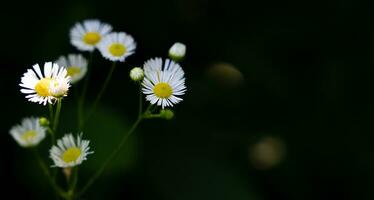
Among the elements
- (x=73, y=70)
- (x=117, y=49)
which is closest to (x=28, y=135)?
(x=73, y=70)

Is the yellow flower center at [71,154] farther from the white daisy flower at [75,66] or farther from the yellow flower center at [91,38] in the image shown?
the yellow flower center at [91,38]

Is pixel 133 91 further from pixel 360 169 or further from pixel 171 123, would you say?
pixel 360 169

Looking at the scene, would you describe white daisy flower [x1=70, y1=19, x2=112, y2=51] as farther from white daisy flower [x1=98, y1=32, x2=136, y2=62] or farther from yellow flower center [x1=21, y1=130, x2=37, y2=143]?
yellow flower center [x1=21, y1=130, x2=37, y2=143]

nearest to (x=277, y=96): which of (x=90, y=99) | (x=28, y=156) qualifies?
(x=90, y=99)

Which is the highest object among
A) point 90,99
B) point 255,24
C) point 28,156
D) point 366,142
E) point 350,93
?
point 255,24

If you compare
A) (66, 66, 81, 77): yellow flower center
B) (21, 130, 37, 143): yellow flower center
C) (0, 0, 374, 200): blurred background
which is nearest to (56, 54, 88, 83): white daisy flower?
(66, 66, 81, 77): yellow flower center

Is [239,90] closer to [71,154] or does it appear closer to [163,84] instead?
[163,84]

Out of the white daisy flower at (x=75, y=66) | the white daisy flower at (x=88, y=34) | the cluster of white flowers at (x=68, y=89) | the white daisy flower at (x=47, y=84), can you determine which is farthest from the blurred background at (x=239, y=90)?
the white daisy flower at (x=47, y=84)
